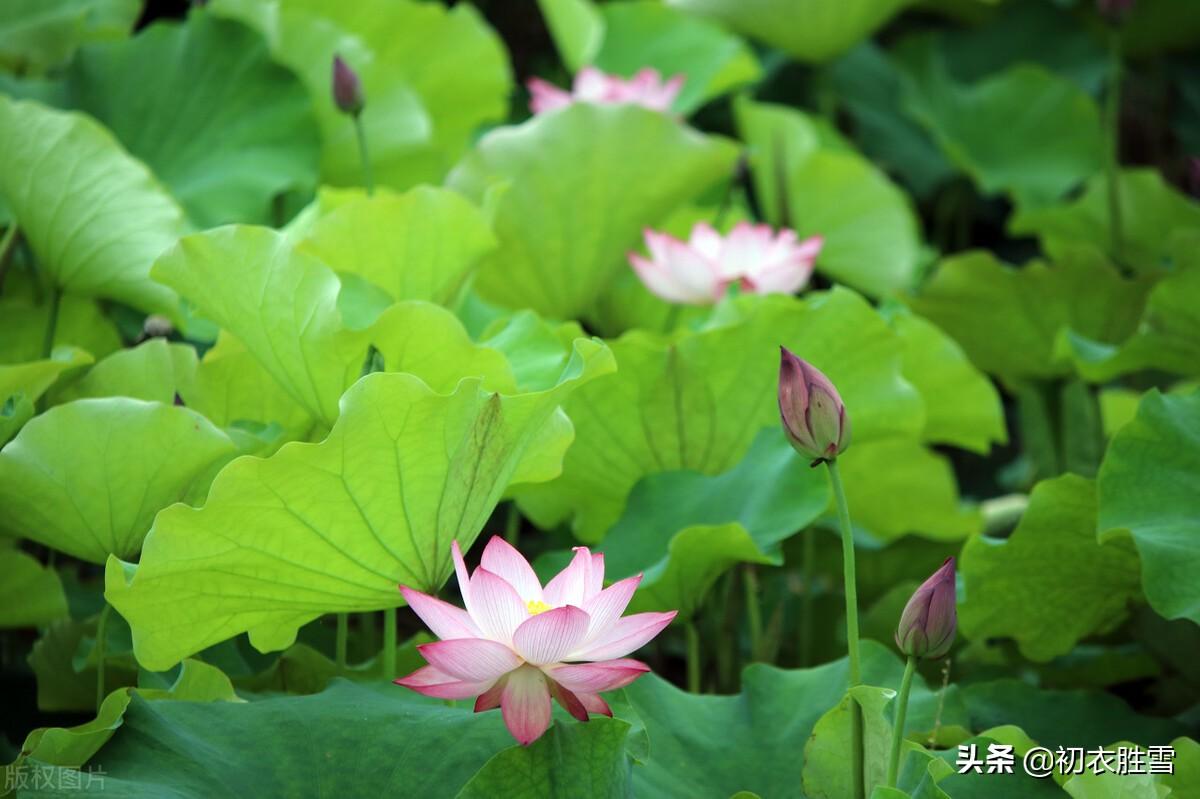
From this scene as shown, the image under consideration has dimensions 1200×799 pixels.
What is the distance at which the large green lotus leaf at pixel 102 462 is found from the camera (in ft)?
2.57

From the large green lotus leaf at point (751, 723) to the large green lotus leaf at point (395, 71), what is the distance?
0.73 meters

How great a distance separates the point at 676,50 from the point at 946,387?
797 mm

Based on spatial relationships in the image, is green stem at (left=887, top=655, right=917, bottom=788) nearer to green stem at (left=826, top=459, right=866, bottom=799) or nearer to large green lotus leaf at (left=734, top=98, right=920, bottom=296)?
green stem at (left=826, top=459, right=866, bottom=799)

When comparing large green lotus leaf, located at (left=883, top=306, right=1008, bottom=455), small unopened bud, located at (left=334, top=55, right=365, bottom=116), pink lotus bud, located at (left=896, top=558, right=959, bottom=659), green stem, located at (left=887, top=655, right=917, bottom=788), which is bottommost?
large green lotus leaf, located at (left=883, top=306, right=1008, bottom=455)

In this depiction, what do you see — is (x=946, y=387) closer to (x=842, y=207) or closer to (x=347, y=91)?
(x=842, y=207)

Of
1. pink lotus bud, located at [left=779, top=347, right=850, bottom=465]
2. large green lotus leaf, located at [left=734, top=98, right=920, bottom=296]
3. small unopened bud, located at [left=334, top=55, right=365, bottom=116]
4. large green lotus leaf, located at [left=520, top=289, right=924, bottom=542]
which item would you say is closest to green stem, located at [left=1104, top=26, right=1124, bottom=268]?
large green lotus leaf, located at [left=734, top=98, right=920, bottom=296]

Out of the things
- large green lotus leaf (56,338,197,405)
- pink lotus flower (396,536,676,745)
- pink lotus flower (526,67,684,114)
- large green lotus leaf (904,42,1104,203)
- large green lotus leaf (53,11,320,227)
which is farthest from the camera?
large green lotus leaf (904,42,1104,203)

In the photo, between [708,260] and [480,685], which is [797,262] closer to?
[708,260]

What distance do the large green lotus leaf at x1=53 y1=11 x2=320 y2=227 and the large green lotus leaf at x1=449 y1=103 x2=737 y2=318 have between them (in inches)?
8.3

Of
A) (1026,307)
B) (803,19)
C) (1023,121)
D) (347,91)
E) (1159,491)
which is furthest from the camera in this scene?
(1023,121)

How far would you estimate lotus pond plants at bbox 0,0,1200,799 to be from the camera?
708mm

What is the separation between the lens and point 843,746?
0.73m

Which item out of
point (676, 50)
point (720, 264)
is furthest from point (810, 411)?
point (676, 50)

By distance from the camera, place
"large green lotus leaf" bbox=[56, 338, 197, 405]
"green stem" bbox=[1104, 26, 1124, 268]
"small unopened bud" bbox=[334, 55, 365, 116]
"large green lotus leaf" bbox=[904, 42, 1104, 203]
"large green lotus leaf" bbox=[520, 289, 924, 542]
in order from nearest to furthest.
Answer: "large green lotus leaf" bbox=[56, 338, 197, 405]
"large green lotus leaf" bbox=[520, 289, 924, 542]
"small unopened bud" bbox=[334, 55, 365, 116]
"green stem" bbox=[1104, 26, 1124, 268]
"large green lotus leaf" bbox=[904, 42, 1104, 203]
